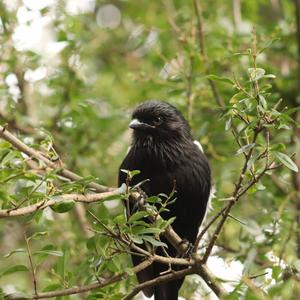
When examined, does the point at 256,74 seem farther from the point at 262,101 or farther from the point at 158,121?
the point at 158,121

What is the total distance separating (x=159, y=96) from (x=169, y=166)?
4.25ft

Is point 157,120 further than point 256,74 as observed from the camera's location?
Yes

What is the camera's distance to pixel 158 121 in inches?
190

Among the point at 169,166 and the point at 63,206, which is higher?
the point at 63,206

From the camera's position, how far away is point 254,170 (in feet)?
10.8

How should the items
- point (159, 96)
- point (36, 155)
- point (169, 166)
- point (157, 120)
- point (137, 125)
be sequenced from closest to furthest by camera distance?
point (36, 155) < point (169, 166) < point (137, 125) < point (157, 120) < point (159, 96)

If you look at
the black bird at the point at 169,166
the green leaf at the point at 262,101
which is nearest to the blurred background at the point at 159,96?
the black bird at the point at 169,166

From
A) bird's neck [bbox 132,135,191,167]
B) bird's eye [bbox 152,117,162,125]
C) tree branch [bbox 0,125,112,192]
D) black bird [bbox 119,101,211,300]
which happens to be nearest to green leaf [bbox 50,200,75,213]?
tree branch [bbox 0,125,112,192]

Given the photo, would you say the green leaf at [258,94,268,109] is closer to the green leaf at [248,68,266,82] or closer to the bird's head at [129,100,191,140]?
the green leaf at [248,68,266,82]

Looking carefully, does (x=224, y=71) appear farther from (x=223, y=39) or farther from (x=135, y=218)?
(x=135, y=218)

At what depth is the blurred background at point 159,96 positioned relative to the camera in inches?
189

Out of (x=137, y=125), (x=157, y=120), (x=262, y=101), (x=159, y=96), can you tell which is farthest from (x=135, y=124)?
(x=262, y=101)

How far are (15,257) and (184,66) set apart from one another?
7.98 ft

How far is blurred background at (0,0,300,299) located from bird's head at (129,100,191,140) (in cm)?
28
